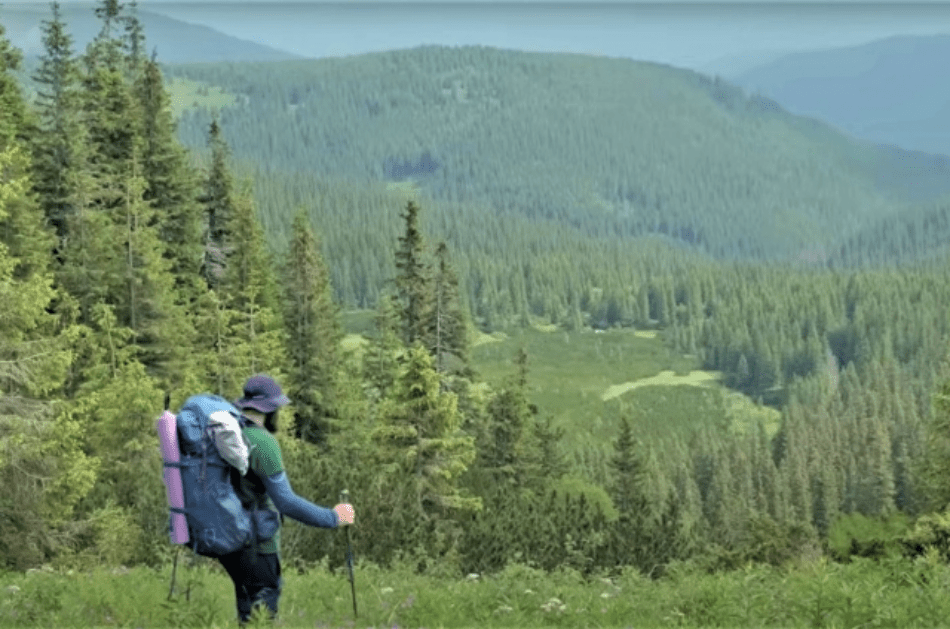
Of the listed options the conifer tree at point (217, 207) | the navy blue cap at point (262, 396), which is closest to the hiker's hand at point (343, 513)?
the navy blue cap at point (262, 396)

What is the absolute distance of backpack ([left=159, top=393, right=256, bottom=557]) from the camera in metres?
9.45

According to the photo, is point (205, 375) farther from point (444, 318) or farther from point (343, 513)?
point (343, 513)

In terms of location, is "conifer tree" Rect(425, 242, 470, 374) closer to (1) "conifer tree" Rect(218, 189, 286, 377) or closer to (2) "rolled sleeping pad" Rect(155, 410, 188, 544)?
(1) "conifer tree" Rect(218, 189, 286, 377)

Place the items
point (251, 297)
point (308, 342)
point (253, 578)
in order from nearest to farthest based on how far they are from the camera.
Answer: point (253, 578)
point (251, 297)
point (308, 342)

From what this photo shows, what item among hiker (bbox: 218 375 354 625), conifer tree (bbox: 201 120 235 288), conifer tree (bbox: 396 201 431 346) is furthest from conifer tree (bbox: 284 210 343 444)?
hiker (bbox: 218 375 354 625)

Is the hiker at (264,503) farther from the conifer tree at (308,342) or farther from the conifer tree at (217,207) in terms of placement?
the conifer tree at (217,207)

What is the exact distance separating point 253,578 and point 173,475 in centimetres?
117

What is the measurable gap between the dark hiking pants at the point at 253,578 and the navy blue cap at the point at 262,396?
1188 millimetres

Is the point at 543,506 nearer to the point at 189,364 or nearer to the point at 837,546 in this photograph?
the point at 189,364

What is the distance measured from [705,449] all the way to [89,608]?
140767 millimetres

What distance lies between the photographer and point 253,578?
393 inches

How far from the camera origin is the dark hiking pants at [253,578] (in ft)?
32.3

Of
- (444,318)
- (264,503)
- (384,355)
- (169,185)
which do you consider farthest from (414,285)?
(264,503)

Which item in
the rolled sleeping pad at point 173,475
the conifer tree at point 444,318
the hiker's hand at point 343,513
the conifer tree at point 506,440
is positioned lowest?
the conifer tree at point 506,440
